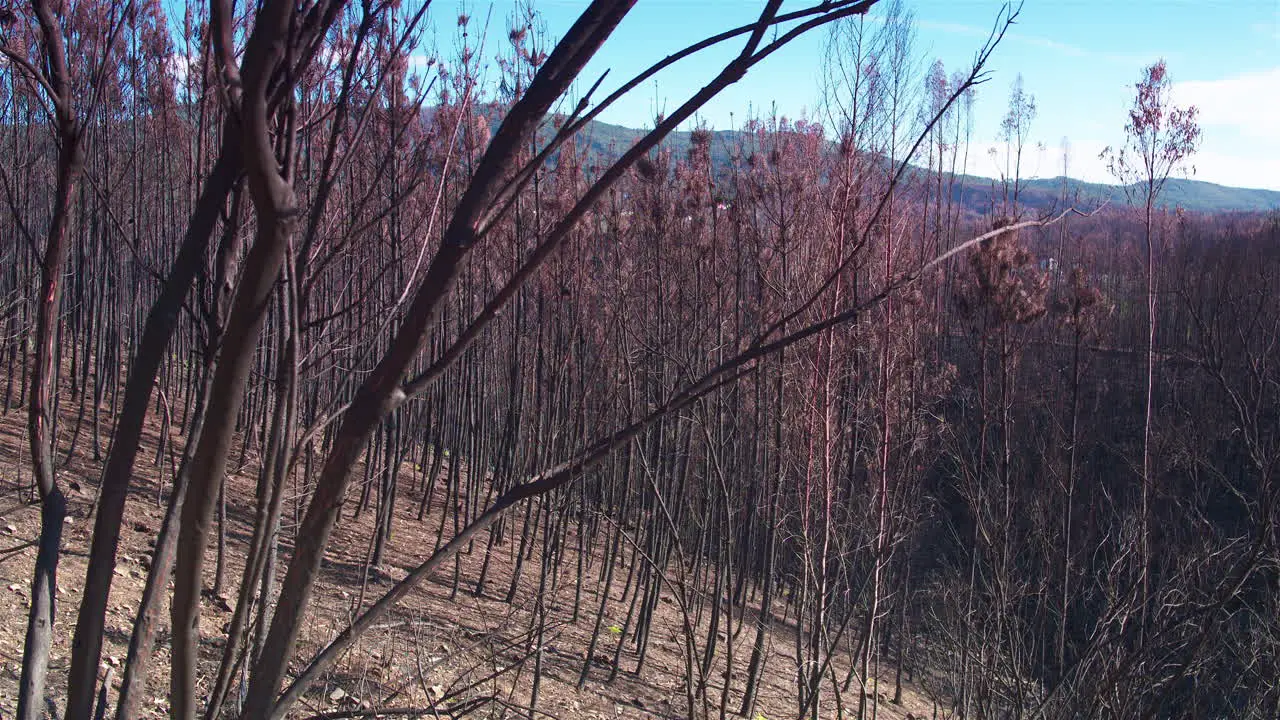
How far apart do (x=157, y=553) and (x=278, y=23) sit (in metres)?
0.82

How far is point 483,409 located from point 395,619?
6304 millimetres

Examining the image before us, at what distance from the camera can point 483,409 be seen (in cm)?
1292

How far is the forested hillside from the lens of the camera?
39.0 inches

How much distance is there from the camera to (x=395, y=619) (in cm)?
675

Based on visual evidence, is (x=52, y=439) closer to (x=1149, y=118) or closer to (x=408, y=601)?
(x=408, y=601)

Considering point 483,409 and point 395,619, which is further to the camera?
point 483,409

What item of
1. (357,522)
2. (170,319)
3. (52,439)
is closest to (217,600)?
(52,439)

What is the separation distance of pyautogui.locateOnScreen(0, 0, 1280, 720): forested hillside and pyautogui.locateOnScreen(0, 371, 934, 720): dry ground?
57mm

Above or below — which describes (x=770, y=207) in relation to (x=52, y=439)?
A: above

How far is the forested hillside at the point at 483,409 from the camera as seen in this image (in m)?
0.99

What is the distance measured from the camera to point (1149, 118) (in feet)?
36.3

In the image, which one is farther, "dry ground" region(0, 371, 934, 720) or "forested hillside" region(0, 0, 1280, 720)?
"dry ground" region(0, 371, 934, 720)

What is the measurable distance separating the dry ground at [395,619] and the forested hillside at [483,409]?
6 cm

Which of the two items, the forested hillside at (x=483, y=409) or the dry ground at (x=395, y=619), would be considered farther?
the dry ground at (x=395, y=619)
